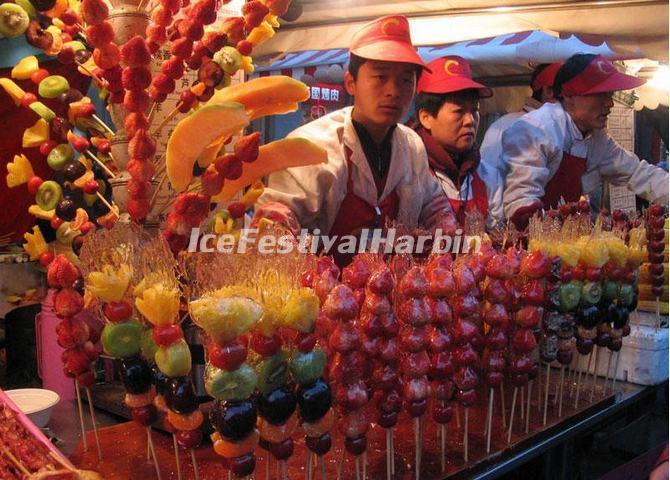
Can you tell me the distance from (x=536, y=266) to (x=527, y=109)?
215 cm

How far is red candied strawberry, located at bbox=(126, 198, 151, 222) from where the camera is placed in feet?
4.90

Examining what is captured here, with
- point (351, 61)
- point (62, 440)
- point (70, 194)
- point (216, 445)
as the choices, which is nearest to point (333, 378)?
point (216, 445)

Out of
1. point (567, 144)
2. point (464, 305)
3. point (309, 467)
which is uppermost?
point (567, 144)

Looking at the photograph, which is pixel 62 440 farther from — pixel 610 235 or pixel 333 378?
pixel 610 235

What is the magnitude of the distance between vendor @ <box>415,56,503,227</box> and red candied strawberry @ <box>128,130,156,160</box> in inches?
57.9

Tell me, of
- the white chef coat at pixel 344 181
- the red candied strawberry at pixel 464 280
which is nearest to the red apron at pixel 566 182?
the white chef coat at pixel 344 181

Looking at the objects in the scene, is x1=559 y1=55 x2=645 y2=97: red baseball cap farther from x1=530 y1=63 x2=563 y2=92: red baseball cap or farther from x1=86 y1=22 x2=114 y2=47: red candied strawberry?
x1=86 y1=22 x2=114 y2=47: red candied strawberry

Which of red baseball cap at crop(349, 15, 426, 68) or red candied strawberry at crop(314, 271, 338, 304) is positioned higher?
red baseball cap at crop(349, 15, 426, 68)

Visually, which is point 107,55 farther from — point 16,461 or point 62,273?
point 16,461

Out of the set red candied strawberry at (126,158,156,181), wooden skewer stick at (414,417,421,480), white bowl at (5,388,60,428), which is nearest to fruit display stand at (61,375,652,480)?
wooden skewer stick at (414,417,421,480)

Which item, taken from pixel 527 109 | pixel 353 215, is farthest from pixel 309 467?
pixel 527 109

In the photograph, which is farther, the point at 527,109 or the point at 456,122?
the point at 527,109

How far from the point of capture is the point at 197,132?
1.33 metres

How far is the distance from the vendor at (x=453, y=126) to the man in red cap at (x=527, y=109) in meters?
0.40
